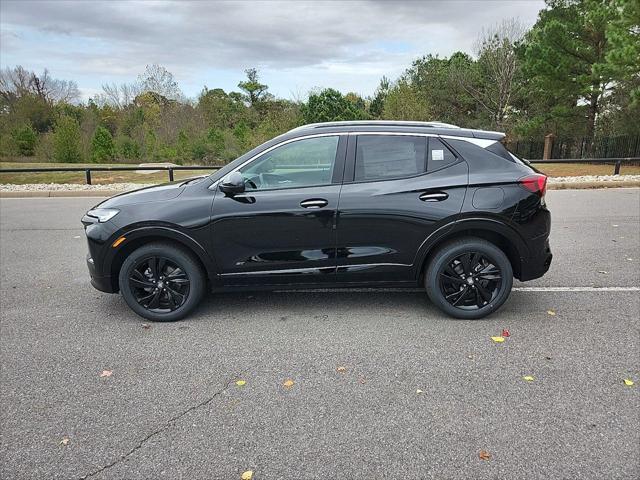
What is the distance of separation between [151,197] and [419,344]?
2.72 meters

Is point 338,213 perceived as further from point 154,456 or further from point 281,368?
point 154,456

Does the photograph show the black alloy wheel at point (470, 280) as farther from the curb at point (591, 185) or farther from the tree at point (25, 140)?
the tree at point (25, 140)

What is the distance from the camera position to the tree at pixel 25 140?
103 ft

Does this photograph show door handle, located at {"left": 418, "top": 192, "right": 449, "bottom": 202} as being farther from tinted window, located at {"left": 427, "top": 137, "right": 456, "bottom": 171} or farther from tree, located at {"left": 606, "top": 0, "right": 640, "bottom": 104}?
tree, located at {"left": 606, "top": 0, "right": 640, "bottom": 104}

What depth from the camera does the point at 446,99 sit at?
4191cm

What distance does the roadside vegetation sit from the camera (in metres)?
23.2

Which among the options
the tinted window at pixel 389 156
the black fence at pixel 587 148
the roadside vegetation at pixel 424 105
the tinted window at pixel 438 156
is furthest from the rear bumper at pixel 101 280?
the black fence at pixel 587 148

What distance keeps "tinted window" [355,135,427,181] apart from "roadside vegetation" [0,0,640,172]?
16.8 meters

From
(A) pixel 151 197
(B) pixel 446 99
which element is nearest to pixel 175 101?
(B) pixel 446 99

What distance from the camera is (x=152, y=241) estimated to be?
430 cm

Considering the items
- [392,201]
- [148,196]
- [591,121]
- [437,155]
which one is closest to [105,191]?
[148,196]

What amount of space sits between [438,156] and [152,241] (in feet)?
9.00

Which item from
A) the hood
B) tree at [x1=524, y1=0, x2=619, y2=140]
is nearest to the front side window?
the hood

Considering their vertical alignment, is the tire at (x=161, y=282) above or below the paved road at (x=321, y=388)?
above
